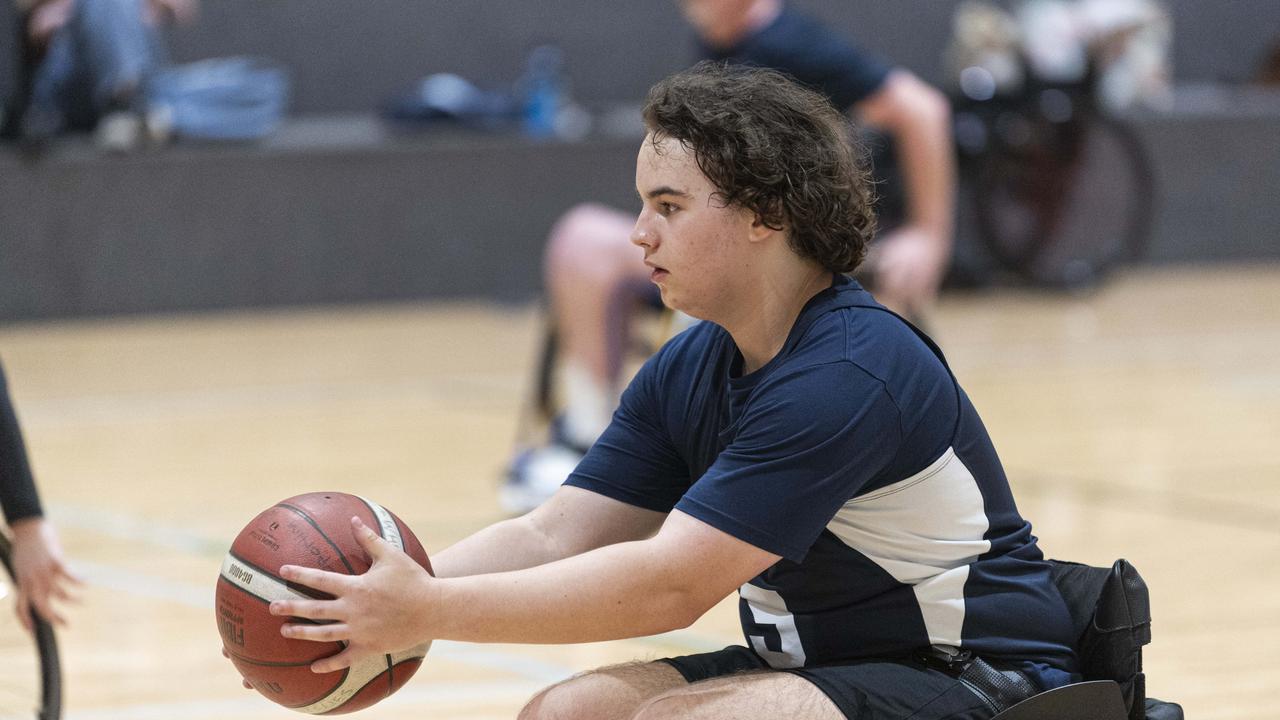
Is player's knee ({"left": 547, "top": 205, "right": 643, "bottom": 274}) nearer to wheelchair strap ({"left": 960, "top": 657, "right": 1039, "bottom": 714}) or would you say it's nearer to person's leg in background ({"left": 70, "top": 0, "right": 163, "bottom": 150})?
wheelchair strap ({"left": 960, "top": 657, "right": 1039, "bottom": 714})

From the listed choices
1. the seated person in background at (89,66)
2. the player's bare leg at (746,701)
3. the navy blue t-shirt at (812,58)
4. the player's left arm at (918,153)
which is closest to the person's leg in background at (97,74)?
the seated person in background at (89,66)

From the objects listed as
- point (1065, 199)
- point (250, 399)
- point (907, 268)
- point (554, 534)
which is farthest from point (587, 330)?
point (1065, 199)

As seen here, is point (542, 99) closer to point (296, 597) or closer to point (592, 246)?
point (592, 246)

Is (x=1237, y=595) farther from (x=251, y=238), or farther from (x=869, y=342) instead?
(x=251, y=238)

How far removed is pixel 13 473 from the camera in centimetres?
233

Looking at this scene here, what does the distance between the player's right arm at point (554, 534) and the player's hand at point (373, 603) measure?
1.08 feet

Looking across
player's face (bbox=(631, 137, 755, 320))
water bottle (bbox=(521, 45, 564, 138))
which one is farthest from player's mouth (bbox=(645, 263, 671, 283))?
water bottle (bbox=(521, 45, 564, 138))

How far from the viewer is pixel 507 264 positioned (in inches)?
329

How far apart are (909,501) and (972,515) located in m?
0.09

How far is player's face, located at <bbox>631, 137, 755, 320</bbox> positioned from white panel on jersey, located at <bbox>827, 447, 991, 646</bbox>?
30 centimetres

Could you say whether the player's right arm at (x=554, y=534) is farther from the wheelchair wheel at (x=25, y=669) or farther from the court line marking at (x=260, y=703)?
the court line marking at (x=260, y=703)

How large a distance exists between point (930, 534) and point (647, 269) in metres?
2.32

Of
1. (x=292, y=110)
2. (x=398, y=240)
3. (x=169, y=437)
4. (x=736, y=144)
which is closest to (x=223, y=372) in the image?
(x=169, y=437)

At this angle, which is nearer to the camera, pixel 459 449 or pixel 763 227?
pixel 763 227
